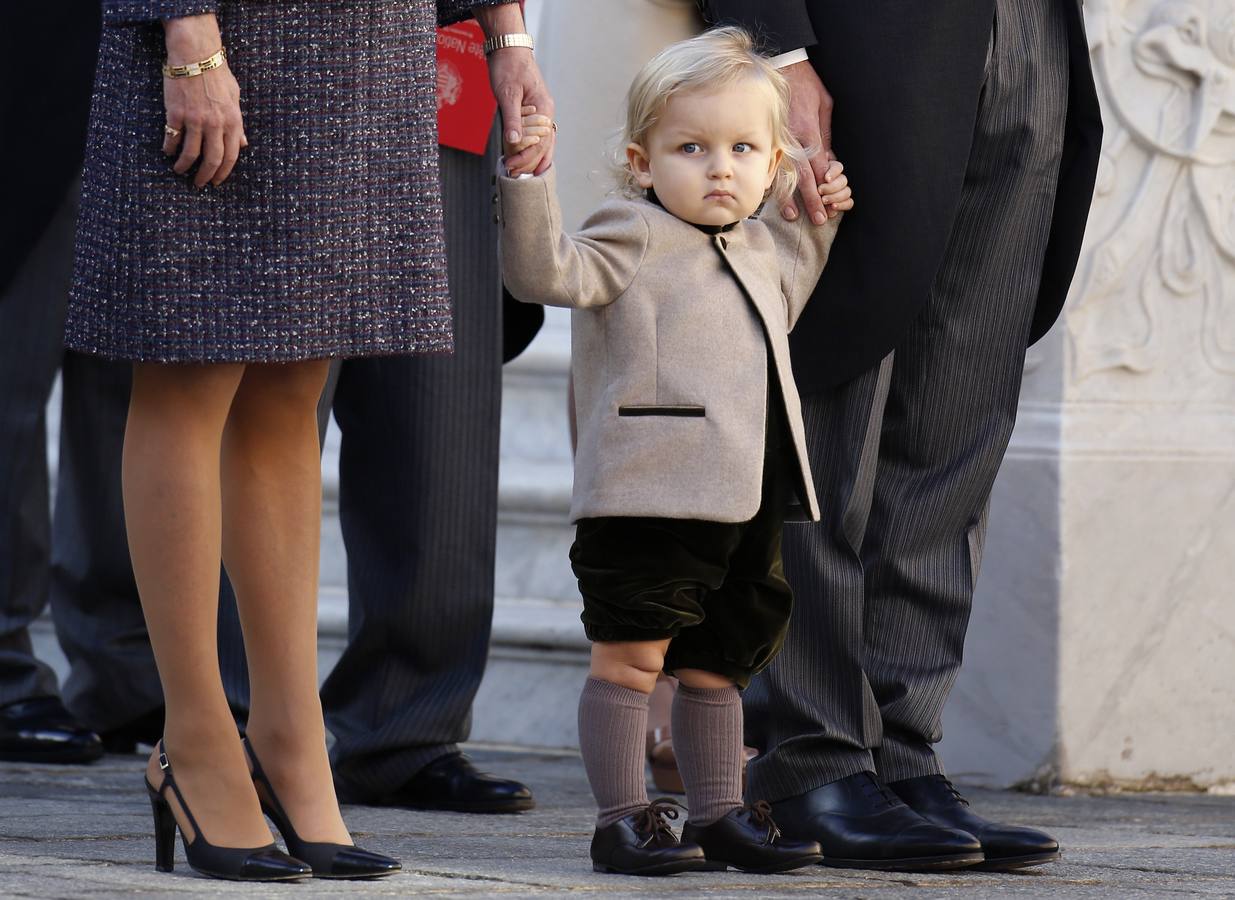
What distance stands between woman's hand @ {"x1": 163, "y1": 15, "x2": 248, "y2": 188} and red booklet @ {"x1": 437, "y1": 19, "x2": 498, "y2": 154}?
1018 millimetres

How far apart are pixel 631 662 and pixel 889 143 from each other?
28.5 inches

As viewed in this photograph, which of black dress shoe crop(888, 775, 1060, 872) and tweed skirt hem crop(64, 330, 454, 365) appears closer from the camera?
tweed skirt hem crop(64, 330, 454, 365)

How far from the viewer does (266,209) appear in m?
1.93

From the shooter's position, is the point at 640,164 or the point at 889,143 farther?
the point at 889,143

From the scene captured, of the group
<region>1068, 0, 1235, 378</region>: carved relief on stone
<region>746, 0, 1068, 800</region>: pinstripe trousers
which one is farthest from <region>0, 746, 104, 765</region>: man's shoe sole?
<region>1068, 0, 1235, 378</region>: carved relief on stone

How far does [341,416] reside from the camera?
2.97 m

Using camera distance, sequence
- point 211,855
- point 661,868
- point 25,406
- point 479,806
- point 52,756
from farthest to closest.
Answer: point 25,406
point 52,756
point 479,806
point 661,868
point 211,855

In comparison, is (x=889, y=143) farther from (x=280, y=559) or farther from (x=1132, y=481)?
(x=1132, y=481)

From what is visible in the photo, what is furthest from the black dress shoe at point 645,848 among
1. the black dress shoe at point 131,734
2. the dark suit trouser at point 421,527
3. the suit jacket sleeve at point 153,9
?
the black dress shoe at point 131,734

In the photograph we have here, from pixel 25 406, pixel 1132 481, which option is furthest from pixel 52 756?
pixel 1132 481

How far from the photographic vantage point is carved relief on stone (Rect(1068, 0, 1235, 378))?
350 centimetres

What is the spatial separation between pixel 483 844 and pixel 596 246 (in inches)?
30.7

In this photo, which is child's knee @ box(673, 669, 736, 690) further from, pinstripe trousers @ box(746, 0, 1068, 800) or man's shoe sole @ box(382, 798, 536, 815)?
man's shoe sole @ box(382, 798, 536, 815)

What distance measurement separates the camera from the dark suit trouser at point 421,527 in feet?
9.50
